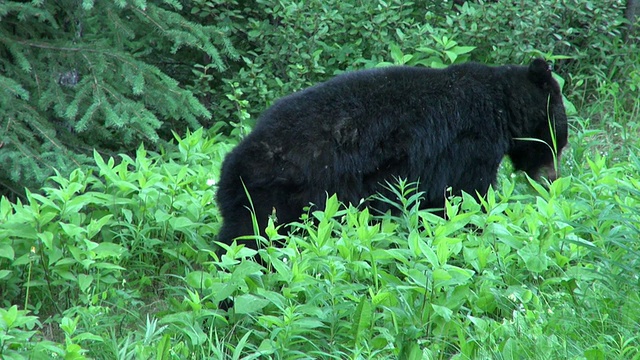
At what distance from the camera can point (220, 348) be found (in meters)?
3.56

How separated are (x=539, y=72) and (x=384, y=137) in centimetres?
144

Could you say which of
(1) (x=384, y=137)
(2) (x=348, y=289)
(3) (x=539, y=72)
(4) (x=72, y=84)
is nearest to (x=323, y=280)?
(2) (x=348, y=289)

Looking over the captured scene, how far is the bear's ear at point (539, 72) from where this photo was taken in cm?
554

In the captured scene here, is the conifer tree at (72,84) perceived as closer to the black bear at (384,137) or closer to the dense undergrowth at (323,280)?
the dense undergrowth at (323,280)

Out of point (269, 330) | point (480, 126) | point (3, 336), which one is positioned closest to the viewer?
point (3, 336)

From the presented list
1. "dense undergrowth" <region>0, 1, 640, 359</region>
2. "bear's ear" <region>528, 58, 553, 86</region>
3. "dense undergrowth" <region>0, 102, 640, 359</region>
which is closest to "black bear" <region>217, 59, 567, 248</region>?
"bear's ear" <region>528, 58, 553, 86</region>

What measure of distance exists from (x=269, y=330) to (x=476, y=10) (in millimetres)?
4794

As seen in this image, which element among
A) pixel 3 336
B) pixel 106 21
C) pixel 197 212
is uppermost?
pixel 106 21

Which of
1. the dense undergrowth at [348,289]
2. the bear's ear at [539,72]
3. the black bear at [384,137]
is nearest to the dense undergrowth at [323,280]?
the dense undergrowth at [348,289]

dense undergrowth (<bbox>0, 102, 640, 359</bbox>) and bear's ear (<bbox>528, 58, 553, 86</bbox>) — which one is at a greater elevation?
bear's ear (<bbox>528, 58, 553, 86</bbox>)

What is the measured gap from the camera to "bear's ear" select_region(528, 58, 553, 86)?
218 inches

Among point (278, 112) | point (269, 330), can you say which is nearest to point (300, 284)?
point (269, 330)

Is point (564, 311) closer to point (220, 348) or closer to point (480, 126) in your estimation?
point (220, 348)

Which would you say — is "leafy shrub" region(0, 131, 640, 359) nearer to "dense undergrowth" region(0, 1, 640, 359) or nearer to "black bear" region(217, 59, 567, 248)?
"dense undergrowth" region(0, 1, 640, 359)
